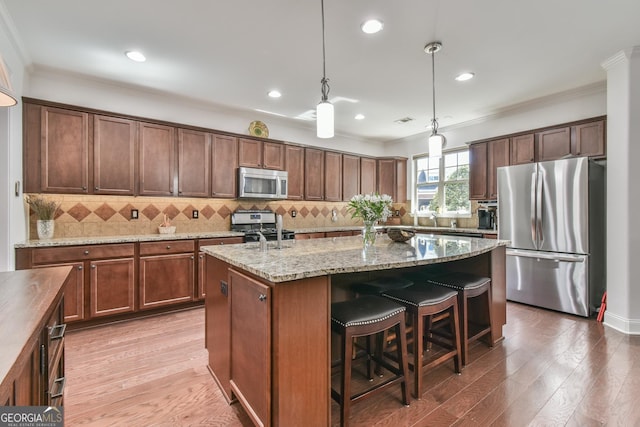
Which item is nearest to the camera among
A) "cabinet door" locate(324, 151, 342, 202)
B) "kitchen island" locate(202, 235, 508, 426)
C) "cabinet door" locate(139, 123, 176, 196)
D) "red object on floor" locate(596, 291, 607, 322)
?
"kitchen island" locate(202, 235, 508, 426)

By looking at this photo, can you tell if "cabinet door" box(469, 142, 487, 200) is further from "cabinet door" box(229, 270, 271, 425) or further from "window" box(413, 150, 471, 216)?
"cabinet door" box(229, 270, 271, 425)

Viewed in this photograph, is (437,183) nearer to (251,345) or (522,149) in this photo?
(522,149)

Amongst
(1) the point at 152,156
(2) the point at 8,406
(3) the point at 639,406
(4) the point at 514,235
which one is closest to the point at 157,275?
(1) the point at 152,156

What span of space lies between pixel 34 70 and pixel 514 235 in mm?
5903

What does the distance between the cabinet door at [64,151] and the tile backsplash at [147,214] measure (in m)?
0.29

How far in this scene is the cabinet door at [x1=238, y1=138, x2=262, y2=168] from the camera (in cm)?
438

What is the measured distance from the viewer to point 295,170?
498 centimetres

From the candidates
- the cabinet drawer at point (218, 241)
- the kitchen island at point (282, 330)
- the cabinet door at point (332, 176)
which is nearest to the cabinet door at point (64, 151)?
the cabinet drawer at point (218, 241)

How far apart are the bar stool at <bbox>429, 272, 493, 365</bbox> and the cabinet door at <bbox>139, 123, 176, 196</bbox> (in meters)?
3.30

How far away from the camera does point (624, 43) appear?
278 cm

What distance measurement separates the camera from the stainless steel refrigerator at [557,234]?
336 cm

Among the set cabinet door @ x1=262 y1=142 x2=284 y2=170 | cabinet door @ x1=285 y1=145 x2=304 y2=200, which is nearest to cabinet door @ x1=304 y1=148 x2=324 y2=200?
cabinet door @ x1=285 y1=145 x2=304 y2=200

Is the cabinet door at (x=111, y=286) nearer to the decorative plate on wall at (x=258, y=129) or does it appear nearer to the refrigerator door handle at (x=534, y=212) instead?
the decorative plate on wall at (x=258, y=129)

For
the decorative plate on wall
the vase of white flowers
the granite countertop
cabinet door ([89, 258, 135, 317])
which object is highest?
the decorative plate on wall
